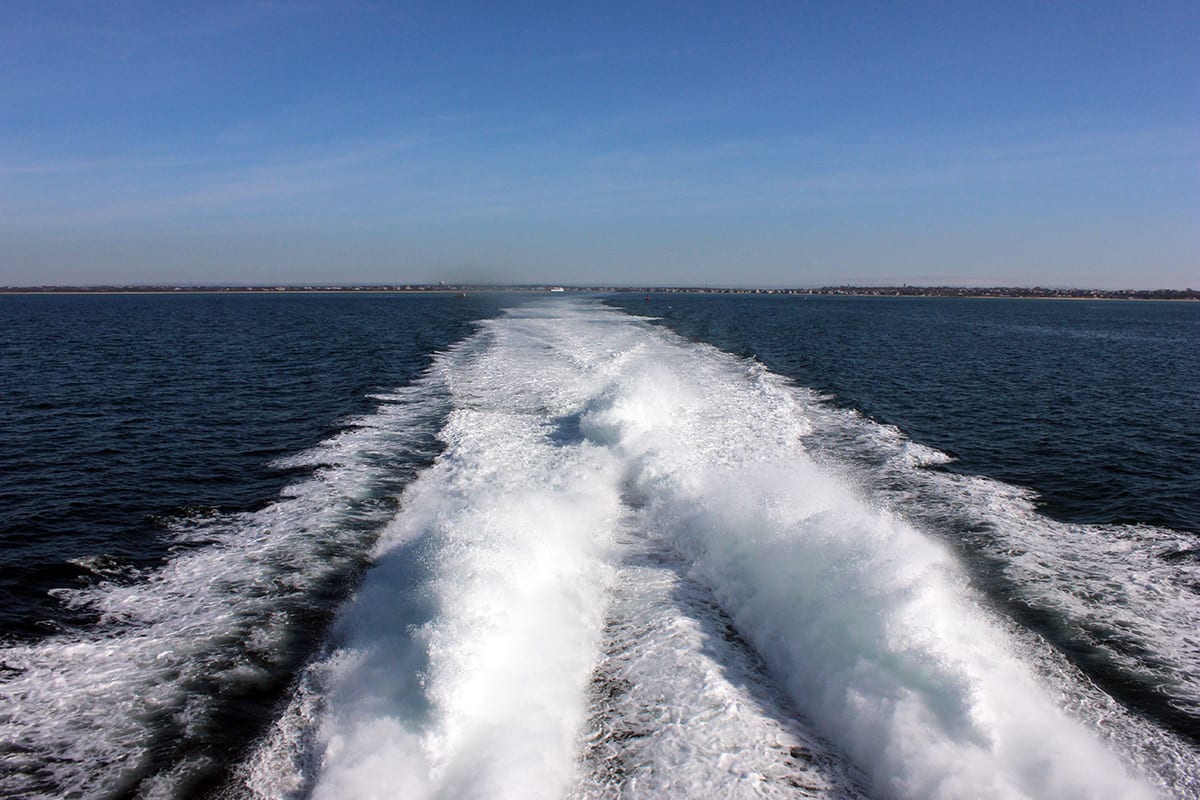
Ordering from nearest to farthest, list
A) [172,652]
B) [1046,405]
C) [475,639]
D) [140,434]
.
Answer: [475,639]
[172,652]
[140,434]
[1046,405]

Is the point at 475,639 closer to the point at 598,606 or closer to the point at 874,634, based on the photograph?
the point at 598,606

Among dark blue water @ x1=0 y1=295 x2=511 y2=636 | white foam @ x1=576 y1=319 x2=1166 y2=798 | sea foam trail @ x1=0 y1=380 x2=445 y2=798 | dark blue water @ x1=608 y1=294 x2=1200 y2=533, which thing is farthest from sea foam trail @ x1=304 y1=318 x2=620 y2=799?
dark blue water @ x1=608 y1=294 x2=1200 y2=533

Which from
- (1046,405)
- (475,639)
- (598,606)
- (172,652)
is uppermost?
(1046,405)

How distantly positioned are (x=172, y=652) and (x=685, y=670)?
6786mm

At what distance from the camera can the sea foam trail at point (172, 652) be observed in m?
6.92

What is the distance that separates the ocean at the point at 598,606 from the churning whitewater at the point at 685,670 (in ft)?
0.13

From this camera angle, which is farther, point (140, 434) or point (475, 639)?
point (140, 434)

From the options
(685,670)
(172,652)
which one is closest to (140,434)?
(172,652)

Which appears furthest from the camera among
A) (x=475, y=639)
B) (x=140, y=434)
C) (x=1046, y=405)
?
(x=1046, y=405)

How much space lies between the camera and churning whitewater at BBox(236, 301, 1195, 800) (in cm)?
656

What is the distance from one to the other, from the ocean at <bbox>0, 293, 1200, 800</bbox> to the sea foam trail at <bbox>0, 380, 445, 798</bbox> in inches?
1.9

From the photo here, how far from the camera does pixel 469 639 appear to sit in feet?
26.9

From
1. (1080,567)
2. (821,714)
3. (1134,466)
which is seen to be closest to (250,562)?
(821,714)

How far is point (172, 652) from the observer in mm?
8828
